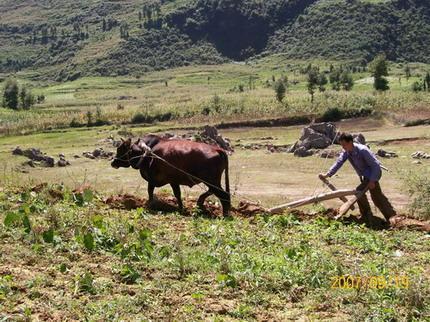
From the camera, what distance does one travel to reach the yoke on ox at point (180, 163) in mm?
13562

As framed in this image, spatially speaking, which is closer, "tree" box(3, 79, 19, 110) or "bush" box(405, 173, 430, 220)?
"bush" box(405, 173, 430, 220)

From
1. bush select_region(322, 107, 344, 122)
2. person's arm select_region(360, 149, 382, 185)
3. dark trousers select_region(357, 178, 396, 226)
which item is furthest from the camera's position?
bush select_region(322, 107, 344, 122)

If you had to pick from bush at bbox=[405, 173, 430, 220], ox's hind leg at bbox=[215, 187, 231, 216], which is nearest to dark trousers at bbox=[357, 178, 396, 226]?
bush at bbox=[405, 173, 430, 220]

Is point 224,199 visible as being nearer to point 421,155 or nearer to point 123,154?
point 123,154

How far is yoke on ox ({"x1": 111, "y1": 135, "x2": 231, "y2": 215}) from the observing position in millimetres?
13562

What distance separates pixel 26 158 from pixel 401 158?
23969mm

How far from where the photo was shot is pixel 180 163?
1385 cm

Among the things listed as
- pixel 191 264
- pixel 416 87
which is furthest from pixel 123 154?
pixel 416 87

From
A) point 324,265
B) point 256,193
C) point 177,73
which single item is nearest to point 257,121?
point 256,193

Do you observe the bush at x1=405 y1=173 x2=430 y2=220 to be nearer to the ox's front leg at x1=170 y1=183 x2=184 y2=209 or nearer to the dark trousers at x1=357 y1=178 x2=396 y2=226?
the dark trousers at x1=357 y1=178 x2=396 y2=226

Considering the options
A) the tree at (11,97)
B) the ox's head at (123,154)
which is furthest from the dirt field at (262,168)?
the tree at (11,97)

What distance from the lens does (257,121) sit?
63562 millimetres

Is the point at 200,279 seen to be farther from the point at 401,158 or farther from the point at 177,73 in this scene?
the point at 177,73

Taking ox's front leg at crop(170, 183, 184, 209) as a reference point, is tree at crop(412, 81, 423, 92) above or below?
below
